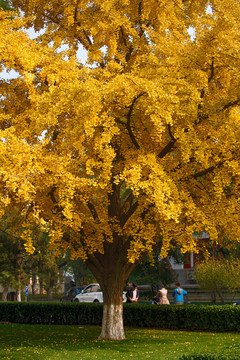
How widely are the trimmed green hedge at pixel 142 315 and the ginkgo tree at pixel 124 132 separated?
424 centimetres

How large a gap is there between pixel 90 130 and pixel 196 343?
6.88 m

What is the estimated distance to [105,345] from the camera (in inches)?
492

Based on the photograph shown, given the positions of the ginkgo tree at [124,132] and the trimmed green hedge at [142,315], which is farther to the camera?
the trimmed green hedge at [142,315]

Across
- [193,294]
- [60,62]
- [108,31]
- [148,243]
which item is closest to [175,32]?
[108,31]

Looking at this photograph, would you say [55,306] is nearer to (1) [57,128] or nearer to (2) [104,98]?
(1) [57,128]

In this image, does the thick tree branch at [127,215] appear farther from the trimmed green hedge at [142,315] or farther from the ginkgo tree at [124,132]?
the trimmed green hedge at [142,315]

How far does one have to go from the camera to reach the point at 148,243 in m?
11.7

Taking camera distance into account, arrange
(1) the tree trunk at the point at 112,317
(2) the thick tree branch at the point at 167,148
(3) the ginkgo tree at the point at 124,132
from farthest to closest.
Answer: (1) the tree trunk at the point at 112,317, (2) the thick tree branch at the point at 167,148, (3) the ginkgo tree at the point at 124,132

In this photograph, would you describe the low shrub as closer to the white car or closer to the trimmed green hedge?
the trimmed green hedge

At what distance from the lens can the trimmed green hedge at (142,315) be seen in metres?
16.1

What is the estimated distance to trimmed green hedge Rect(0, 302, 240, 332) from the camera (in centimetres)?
1609

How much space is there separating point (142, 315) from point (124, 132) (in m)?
8.88

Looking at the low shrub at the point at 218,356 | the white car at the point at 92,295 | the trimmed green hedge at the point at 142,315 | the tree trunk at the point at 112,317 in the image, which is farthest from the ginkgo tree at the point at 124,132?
the white car at the point at 92,295

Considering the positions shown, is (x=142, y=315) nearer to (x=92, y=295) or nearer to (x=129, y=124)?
(x=129, y=124)
